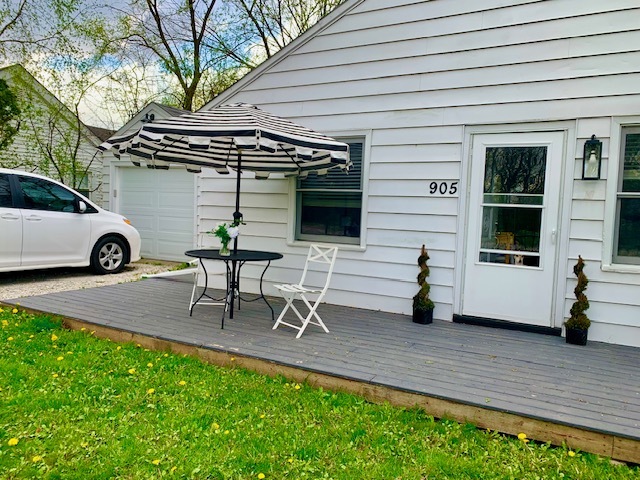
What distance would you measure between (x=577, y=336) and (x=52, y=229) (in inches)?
253

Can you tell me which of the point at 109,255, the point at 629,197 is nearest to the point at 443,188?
the point at 629,197

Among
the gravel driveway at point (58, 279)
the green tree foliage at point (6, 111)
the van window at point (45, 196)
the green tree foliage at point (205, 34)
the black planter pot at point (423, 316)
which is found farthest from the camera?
the green tree foliage at point (205, 34)

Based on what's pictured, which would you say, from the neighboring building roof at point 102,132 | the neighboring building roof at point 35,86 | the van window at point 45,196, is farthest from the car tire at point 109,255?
the neighboring building roof at point 102,132

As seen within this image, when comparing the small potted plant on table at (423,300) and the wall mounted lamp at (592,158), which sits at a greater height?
the wall mounted lamp at (592,158)

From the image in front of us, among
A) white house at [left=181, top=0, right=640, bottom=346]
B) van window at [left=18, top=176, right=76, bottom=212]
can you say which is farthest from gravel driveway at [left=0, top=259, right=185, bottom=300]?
white house at [left=181, top=0, right=640, bottom=346]

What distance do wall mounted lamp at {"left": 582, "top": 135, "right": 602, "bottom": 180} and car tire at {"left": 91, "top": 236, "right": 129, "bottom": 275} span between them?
6.50 m

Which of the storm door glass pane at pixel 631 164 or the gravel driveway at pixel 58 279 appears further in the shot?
the gravel driveway at pixel 58 279

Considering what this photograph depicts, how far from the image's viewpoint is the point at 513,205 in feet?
14.0

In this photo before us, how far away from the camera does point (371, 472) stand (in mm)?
2184

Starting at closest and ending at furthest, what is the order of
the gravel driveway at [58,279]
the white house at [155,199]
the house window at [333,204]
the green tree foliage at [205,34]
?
the house window at [333,204], the gravel driveway at [58,279], the white house at [155,199], the green tree foliage at [205,34]

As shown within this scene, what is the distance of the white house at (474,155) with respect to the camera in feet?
12.8

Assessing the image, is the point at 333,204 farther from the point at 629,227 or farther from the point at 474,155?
the point at 629,227

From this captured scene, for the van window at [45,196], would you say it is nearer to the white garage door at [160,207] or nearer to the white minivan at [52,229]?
the white minivan at [52,229]

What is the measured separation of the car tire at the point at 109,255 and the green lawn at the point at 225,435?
157 inches
